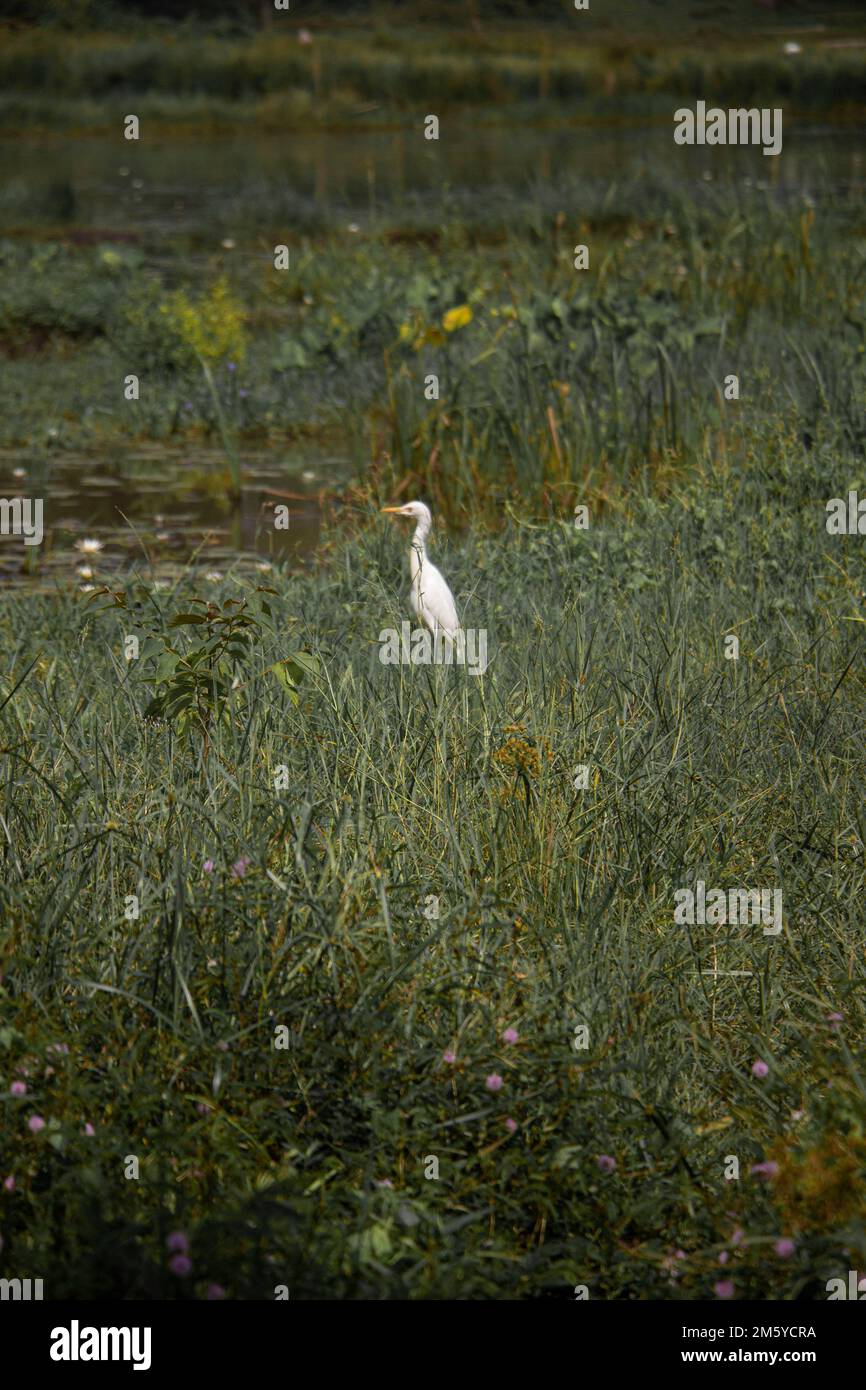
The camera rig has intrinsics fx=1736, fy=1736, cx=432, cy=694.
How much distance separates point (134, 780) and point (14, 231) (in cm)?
1412

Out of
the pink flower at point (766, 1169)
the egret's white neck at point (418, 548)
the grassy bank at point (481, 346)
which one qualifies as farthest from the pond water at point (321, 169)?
the pink flower at point (766, 1169)

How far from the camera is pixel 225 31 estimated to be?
3741 centimetres

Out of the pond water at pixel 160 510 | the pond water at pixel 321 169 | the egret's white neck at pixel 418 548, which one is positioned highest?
the pond water at pixel 321 169

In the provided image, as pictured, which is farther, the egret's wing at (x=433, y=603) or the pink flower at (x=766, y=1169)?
the egret's wing at (x=433, y=603)

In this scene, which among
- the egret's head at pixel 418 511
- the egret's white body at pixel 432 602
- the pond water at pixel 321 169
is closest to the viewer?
the egret's white body at pixel 432 602

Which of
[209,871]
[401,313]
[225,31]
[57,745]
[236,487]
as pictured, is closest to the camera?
[209,871]

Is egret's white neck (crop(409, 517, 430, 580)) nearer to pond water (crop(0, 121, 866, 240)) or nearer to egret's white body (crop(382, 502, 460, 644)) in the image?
egret's white body (crop(382, 502, 460, 644))

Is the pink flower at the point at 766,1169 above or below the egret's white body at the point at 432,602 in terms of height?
below

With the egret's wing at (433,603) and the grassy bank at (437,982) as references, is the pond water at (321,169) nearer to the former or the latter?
the egret's wing at (433,603)

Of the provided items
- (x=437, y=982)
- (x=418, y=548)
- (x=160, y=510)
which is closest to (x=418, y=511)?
(x=418, y=548)

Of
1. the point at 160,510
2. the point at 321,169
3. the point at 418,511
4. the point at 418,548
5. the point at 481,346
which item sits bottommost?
the point at 418,548

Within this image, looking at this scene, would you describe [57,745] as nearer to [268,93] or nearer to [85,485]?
[85,485]

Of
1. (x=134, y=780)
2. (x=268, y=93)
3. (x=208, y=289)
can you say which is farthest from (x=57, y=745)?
(x=268, y=93)

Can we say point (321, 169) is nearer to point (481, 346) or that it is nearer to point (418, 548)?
point (481, 346)
